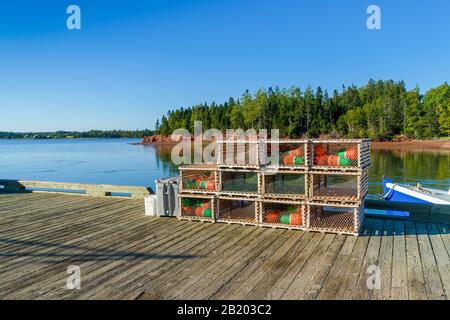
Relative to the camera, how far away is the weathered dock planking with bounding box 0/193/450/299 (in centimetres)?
509

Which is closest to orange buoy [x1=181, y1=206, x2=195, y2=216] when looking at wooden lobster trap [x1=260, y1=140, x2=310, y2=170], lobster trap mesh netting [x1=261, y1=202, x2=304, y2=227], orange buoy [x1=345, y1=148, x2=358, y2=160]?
lobster trap mesh netting [x1=261, y1=202, x2=304, y2=227]

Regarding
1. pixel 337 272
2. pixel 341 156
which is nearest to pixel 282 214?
pixel 341 156

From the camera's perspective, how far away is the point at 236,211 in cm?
909

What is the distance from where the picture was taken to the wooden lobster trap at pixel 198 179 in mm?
8961

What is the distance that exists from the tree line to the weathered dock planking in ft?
260

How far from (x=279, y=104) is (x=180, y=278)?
327 feet

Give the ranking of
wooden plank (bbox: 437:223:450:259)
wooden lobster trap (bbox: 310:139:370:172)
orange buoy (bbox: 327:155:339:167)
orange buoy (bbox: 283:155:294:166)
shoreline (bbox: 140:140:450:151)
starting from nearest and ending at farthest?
wooden plank (bbox: 437:223:450:259), wooden lobster trap (bbox: 310:139:370:172), orange buoy (bbox: 327:155:339:167), orange buoy (bbox: 283:155:294:166), shoreline (bbox: 140:140:450:151)

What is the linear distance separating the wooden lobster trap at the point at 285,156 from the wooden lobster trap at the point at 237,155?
0.62 feet

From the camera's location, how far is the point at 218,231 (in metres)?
8.18

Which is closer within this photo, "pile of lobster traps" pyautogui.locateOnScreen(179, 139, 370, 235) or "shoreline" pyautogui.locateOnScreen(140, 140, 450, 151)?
"pile of lobster traps" pyautogui.locateOnScreen(179, 139, 370, 235)

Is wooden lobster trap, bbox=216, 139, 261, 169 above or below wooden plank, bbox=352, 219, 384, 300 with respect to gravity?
above

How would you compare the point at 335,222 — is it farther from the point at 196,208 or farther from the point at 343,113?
the point at 343,113

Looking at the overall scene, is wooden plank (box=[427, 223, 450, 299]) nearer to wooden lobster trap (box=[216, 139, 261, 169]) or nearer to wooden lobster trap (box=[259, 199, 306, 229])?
wooden lobster trap (box=[259, 199, 306, 229])
